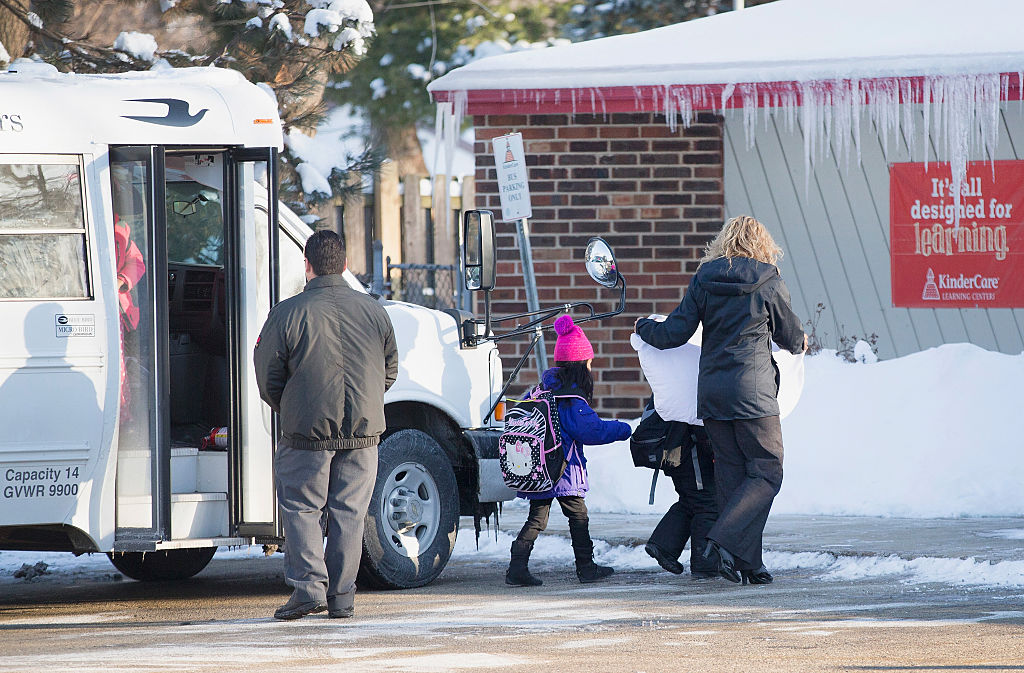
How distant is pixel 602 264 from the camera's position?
7980 millimetres

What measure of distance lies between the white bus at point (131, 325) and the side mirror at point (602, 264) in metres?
1.13

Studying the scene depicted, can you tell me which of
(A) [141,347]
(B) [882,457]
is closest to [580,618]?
(A) [141,347]

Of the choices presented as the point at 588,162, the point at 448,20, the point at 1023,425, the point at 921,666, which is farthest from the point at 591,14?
the point at 921,666

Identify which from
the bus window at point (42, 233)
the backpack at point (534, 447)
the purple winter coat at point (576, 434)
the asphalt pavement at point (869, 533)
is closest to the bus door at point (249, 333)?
the bus window at point (42, 233)

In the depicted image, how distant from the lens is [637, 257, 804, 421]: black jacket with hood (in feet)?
24.3

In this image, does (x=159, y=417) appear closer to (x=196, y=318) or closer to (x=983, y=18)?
(x=196, y=318)

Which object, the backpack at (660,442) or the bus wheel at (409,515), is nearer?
the bus wheel at (409,515)

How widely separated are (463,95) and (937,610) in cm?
656

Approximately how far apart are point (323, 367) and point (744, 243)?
2193mm

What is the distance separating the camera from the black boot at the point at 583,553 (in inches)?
308

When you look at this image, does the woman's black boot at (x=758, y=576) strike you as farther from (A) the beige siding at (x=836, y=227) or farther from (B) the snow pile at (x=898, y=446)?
(A) the beige siding at (x=836, y=227)

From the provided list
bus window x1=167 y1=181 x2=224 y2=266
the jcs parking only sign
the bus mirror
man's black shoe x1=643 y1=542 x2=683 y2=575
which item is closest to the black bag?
man's black shoe x1=643 y1=542 x2=683 y2=575

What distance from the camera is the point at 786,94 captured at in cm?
1191

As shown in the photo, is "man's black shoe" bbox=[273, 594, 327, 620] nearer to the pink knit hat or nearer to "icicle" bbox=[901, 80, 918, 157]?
the pink knit hat
